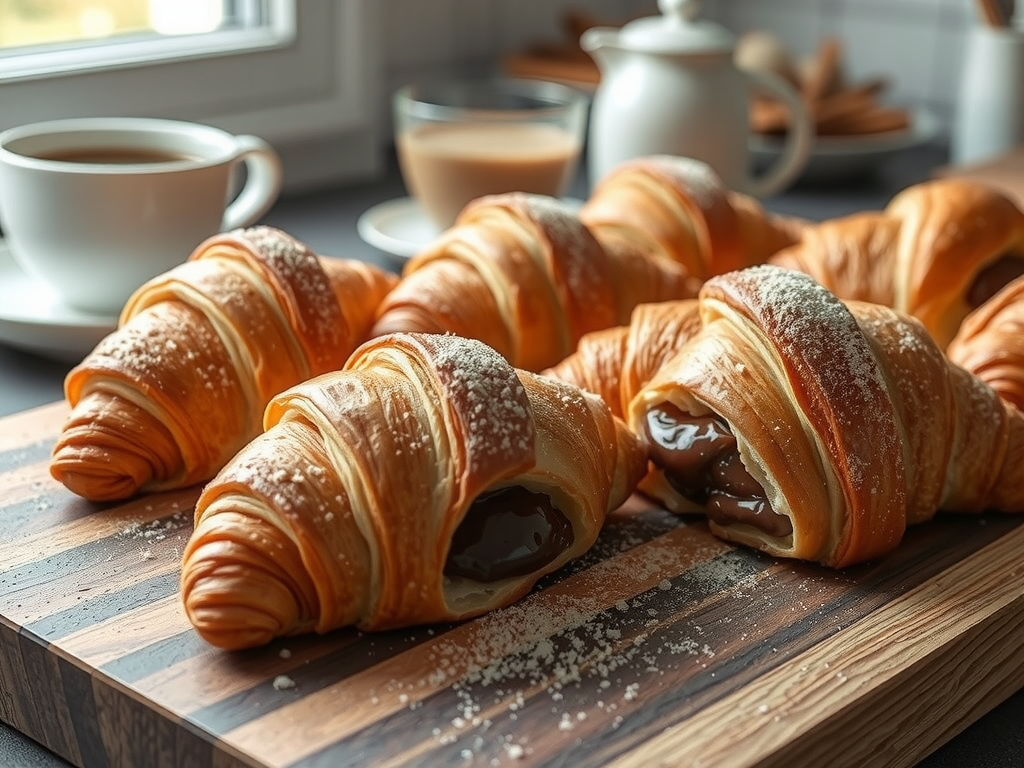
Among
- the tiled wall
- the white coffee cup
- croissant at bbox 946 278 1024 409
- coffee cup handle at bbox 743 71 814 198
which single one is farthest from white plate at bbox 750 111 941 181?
the white coffee cup

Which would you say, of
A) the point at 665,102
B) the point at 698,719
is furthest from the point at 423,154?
the point at 698,719

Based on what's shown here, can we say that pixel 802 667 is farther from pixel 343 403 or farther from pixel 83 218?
pixel 83 218

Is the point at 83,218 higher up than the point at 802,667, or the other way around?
the point at 83,218

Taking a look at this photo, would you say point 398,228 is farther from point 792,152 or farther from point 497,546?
point 497,546

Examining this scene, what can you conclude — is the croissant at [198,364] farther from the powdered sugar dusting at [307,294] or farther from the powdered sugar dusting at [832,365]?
the powdered sugar dusting at [832,365]

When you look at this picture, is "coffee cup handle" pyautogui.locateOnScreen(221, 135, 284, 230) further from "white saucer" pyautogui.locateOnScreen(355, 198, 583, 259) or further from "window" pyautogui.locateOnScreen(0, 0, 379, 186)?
"window" pyautogui.locateOnScreen(0, 0, 379, 186)

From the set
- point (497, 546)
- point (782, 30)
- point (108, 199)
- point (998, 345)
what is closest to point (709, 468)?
point (497, 546)

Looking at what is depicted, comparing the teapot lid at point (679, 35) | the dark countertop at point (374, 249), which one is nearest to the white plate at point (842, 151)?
the dark countertop at point (374, 249)
